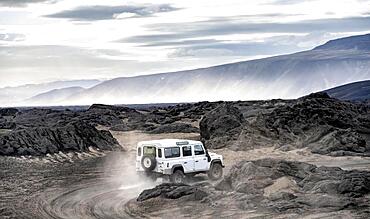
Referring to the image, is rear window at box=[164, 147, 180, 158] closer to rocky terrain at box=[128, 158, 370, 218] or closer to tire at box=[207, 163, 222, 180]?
rocky terrain at box=[128, 158, 370, 218]

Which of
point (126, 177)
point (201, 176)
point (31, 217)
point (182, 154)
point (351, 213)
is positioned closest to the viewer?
point (351, 213)

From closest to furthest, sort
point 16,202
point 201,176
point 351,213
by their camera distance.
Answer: point 351,213 → point 16,202 → point 201,176

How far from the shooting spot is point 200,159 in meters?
31.8

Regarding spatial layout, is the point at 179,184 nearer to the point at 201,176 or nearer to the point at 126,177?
the point at 201,176

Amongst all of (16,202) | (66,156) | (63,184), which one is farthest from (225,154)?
(16,202)

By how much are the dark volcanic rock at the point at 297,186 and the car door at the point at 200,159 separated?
208 cm

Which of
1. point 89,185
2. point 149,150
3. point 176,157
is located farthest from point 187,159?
point 89,185

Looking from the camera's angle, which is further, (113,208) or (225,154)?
(225,154)

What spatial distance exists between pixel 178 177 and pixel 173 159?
1069mm

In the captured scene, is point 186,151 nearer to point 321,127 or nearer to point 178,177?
point 178,177

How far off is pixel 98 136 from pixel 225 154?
16136 mm

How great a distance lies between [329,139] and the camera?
166ft

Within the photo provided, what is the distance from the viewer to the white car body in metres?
30.4

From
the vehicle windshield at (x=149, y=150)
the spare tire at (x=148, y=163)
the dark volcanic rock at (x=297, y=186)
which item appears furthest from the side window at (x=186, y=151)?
the dark volcanic rock at (x=297, y=186)
